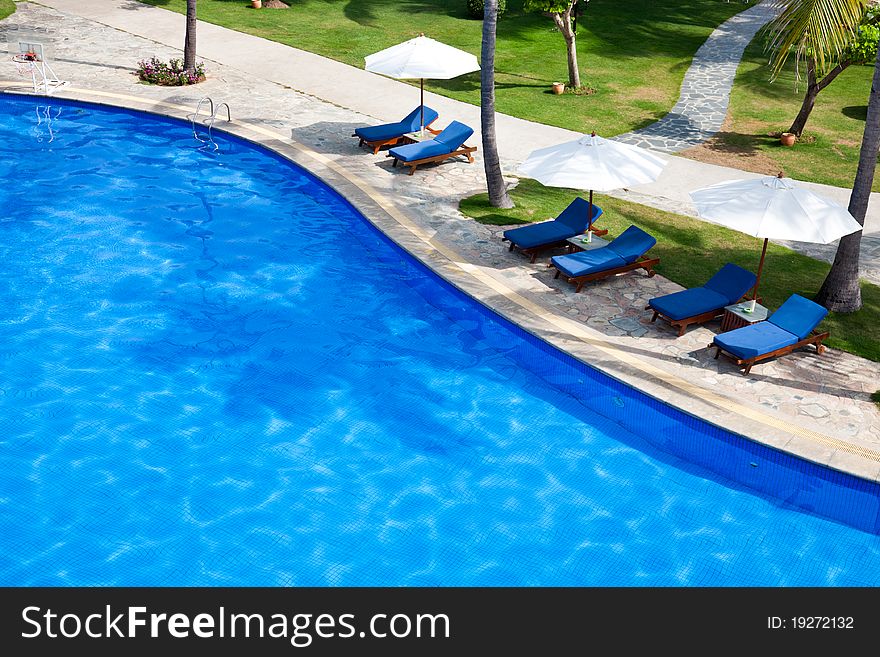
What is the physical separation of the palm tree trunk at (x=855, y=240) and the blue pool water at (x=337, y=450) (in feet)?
13.5

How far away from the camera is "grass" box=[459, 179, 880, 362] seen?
1412cm

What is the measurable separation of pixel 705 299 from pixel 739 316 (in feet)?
1.96

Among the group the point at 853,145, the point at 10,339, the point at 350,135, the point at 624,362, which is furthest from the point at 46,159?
the point at 853,145

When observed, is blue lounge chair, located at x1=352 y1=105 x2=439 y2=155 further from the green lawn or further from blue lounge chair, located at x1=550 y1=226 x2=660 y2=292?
blue lounge chair, located at x1=550 y1=226 x2=660 y2=292

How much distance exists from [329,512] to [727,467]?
5.05 metres

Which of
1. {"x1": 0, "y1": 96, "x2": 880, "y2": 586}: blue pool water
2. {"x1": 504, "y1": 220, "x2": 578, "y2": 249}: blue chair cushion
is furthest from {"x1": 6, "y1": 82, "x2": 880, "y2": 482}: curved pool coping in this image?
{"x1": 504, "y1": 220, "x2": 578, "y2": 249}: blue chair cushion

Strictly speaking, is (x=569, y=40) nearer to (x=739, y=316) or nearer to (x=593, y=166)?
(x=593, y=166)

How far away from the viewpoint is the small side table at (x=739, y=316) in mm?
13711

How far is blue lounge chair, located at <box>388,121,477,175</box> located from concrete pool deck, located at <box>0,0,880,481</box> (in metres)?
0.25

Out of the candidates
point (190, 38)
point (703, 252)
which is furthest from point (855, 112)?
point (190, 38)

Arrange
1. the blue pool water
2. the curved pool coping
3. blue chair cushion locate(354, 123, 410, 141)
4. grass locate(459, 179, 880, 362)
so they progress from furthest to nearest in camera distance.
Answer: blue chair cushion locate(354, 123, 410, 141) < grass locate(459, 179, 880, 362) < the curved pool coping < the blue pool water

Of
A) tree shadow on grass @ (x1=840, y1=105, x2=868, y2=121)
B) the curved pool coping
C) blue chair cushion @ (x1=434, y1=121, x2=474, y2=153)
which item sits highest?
tree shadow on grass @ (x1=840, y1=105, x2=868, y2=121)

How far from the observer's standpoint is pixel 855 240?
13.9 m

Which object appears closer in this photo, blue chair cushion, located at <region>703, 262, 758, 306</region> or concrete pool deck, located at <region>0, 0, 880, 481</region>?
concrete pool deck, located at <region>0, 0, 880, 481</region>
